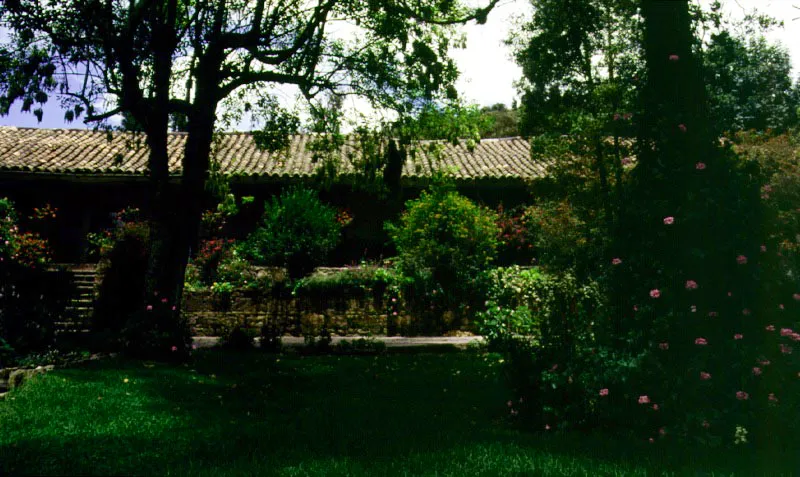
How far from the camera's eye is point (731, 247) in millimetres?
5102

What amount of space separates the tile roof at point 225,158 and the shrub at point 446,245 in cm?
258

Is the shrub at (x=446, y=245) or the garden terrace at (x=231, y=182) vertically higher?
the garden terrace at (x=231, y=182)

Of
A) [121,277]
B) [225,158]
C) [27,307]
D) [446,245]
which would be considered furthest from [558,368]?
[225,158]

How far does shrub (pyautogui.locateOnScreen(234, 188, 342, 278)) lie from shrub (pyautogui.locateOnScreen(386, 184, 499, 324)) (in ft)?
5.94

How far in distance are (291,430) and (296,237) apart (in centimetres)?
993

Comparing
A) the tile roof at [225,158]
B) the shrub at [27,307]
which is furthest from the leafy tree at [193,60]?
the tile roof at [225,158]

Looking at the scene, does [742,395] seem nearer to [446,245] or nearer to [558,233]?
[446,245]

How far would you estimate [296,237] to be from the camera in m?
15.1

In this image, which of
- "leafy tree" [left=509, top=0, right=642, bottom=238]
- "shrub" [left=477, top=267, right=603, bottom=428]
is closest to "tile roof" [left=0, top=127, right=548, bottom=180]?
"leafy tree" [left=509, top=0, right=642, bottom=238]

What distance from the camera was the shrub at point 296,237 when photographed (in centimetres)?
1479

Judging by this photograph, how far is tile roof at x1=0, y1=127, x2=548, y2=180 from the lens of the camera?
61.9 feet

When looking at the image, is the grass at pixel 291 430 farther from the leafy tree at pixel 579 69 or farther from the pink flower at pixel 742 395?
the leafy tree at pixel 579 69

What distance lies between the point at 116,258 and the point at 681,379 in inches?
473

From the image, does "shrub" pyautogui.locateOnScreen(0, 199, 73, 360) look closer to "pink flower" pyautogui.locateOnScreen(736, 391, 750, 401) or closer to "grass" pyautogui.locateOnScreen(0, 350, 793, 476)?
"grass" pyautogui.locateOnScreen(0, 350, 793, 476)
